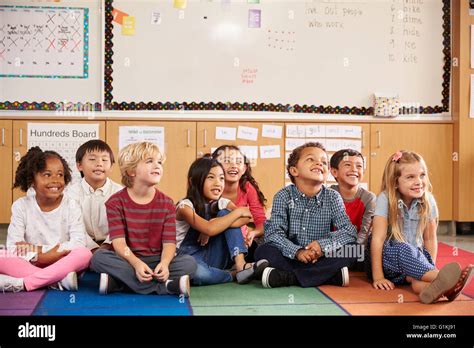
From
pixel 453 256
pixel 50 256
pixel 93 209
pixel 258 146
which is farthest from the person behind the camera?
pixel 258 146

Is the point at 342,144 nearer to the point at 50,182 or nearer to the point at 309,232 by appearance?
the point at 309,232

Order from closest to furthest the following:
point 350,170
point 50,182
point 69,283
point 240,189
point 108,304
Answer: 1. point 108,304
2. point 69,283
3. point 50,182
4. point 350,170
5. point 240,189

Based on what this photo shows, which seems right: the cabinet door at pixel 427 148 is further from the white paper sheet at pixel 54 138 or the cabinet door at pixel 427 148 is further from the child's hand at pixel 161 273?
the child's hand at pixel 161 273

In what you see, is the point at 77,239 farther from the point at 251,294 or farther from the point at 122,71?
the point at 122,71

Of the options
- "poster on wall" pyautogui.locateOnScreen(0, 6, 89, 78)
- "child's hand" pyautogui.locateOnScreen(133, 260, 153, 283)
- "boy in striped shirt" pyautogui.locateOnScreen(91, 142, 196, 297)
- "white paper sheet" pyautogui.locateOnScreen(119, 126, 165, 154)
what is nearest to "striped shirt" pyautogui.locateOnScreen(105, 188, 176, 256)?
"boy in striped shirt" pyautogui.locateOnScreen(91, 142, 196, 297)

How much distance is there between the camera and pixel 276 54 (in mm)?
4543

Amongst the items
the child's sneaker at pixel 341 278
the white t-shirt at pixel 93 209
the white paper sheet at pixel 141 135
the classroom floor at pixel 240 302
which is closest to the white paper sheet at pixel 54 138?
the white paper sheet at pixel 141 135

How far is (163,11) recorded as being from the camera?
4445 mm

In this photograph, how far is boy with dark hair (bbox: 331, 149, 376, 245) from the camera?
2842 mm

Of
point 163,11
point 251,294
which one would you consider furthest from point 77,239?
point 163,11

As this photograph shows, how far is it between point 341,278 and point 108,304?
39.8 inches

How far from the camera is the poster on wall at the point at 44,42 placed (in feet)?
14.3

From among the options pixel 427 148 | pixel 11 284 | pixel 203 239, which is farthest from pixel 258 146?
pixel 11 284

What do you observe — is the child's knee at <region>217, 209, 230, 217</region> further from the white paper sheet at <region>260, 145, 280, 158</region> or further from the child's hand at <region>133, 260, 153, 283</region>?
the white paper sheet at <region>260, 145, 280, 158</region>
